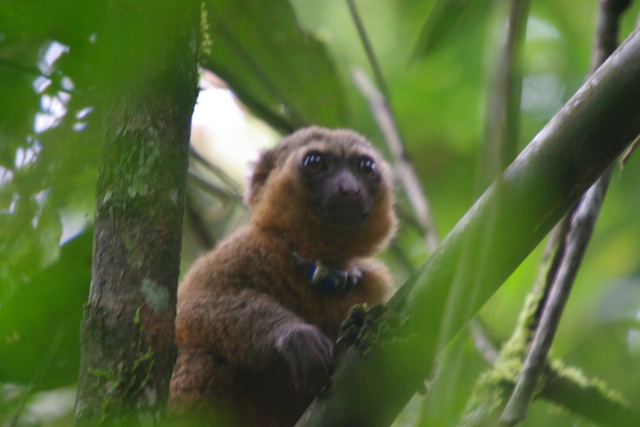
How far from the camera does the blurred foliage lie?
3164 mm

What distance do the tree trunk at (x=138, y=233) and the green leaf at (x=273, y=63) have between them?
2455 mm

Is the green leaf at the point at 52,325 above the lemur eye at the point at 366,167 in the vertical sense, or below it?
above

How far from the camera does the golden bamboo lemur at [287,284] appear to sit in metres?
3.95

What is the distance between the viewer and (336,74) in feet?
19.6

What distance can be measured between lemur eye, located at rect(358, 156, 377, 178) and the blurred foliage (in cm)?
86

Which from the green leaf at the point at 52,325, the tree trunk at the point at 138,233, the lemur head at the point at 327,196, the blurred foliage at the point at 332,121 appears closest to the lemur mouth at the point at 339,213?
the lemur head at the point at 327,196

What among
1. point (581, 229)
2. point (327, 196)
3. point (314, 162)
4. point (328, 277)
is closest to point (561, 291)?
point (581, 229)

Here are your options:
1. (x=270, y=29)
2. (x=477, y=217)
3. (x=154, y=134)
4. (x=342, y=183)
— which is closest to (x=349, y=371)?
(x=477, y=217)

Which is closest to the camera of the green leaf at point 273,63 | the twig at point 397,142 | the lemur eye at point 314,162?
the lemur eye at point 314,162

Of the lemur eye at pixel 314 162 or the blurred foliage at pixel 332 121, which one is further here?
the lemur eye at pixel 314 162

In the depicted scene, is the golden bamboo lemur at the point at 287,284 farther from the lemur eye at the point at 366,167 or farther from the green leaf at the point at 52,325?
the green leaf at the point at 52,325

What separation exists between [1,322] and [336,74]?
396 centimetres

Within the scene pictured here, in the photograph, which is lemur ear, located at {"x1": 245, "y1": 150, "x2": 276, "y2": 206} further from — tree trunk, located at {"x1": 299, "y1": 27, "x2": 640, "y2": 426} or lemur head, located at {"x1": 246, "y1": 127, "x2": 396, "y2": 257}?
tree trunk, located at {"x1": 299, "y1": 27, "x2": 640, "y2": 426}

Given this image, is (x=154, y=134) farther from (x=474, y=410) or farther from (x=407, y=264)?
(x=407, y=264)
